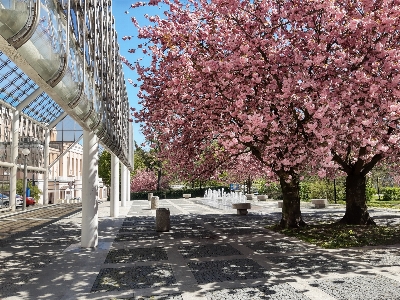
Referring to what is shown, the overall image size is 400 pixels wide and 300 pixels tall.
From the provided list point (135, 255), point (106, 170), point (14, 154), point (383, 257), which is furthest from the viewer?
point (106, 170)

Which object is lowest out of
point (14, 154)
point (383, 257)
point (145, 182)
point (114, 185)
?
point (383, 257)

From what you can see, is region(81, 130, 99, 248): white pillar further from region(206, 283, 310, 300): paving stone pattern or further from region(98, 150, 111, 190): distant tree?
region(98, 150, 111, 190): distant tree

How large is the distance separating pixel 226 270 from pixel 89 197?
5.29 metres

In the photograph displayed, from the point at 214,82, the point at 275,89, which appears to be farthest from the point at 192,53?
the point at 275,89

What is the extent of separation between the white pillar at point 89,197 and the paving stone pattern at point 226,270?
3.89 metres

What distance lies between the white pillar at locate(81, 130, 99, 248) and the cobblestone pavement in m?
0.45

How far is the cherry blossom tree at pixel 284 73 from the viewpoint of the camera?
32.7ft

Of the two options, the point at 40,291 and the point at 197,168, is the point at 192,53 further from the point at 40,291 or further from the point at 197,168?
the point at 40,291

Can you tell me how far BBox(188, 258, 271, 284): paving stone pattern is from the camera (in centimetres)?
747

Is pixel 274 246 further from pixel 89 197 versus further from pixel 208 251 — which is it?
pixel 89 197

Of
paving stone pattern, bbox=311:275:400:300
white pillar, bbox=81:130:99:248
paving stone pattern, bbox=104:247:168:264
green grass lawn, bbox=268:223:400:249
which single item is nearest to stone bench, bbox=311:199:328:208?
green grass lawn, bbox=268:223:400:249

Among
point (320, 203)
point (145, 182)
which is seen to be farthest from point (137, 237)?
point (145, 182)

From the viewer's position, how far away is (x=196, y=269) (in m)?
8.23

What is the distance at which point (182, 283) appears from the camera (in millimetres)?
7156
